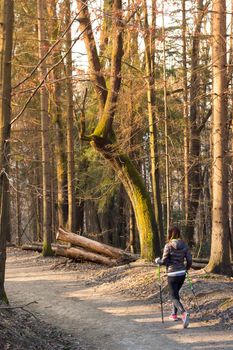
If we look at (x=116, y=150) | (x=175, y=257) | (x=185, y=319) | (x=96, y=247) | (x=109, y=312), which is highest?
(x=116, y=150)

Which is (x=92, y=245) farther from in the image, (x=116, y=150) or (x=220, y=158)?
(x=220, y=158)

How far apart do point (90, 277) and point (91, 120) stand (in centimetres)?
1125

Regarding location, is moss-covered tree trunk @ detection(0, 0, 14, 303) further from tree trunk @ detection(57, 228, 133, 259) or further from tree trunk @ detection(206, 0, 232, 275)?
tree trunk @ detection(57, 228, 133, 259)

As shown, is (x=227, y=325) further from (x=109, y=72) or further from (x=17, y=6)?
(x=17, y=6)

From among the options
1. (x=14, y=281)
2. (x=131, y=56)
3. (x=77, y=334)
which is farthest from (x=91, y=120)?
(x=77, y=334)

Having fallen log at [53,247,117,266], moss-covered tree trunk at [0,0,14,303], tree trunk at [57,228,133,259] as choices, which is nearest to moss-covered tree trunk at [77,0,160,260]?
tree trunk at [57,228,133,259]

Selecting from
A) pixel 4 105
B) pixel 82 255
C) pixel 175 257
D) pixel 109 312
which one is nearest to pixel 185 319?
pixel 175 257

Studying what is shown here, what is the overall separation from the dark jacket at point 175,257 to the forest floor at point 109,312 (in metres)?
1.02

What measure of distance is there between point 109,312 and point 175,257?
2.09 metres

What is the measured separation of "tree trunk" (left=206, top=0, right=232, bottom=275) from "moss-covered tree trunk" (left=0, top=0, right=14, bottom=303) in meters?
5.06

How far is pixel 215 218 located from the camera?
11.2 metres

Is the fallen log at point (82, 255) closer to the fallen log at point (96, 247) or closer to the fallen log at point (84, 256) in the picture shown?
the fallen log at point (84, 256)

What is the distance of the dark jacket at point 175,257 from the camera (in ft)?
27.8

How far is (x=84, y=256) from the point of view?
15.4 meters
